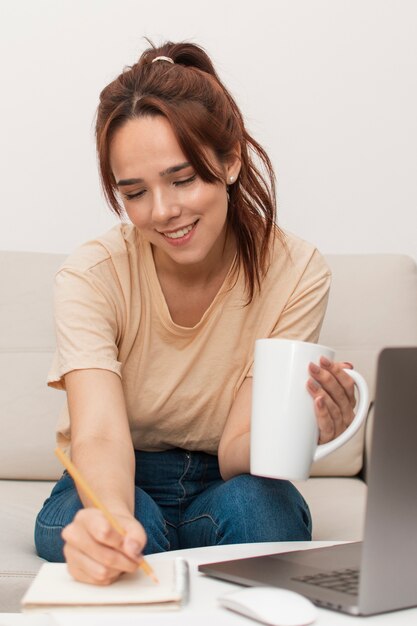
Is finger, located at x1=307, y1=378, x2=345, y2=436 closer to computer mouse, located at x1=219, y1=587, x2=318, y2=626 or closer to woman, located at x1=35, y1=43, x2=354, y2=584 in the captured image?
woman, located at x1=35, y1=43, x2=354, y2=584

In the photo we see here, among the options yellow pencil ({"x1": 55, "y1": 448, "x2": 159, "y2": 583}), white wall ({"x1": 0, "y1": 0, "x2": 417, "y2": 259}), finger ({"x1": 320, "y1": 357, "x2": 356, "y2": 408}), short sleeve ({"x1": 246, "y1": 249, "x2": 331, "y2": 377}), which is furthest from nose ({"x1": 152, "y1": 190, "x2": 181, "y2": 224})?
white wall ({"x1": 0, "y1": 0, "x2": 417, "y2": 259})

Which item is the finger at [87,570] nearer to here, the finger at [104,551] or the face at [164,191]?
the finger at [104,551]

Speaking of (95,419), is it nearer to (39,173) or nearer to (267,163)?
(267,163)

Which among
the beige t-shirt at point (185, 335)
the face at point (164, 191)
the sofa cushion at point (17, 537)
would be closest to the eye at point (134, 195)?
the face at point (164, 191)

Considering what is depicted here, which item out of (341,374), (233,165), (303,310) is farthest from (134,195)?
(341,374)

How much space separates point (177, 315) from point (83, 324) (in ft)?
0.62

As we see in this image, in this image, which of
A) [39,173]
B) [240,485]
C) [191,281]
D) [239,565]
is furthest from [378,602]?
[39,173]

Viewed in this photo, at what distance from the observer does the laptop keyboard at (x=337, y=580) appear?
826 millimetres

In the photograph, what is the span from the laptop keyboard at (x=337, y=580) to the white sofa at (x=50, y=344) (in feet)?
2.51

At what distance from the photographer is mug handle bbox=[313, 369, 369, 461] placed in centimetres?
98

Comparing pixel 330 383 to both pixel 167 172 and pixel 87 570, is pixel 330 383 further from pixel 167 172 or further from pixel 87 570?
pixel 167 172

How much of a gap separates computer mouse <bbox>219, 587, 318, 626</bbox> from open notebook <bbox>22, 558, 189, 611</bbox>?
0.06 meters

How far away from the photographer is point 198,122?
1310 millimetres

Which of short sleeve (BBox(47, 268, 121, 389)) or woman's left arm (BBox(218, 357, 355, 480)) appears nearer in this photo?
woman's left arm (BBox(218, 357, 355, 480))
